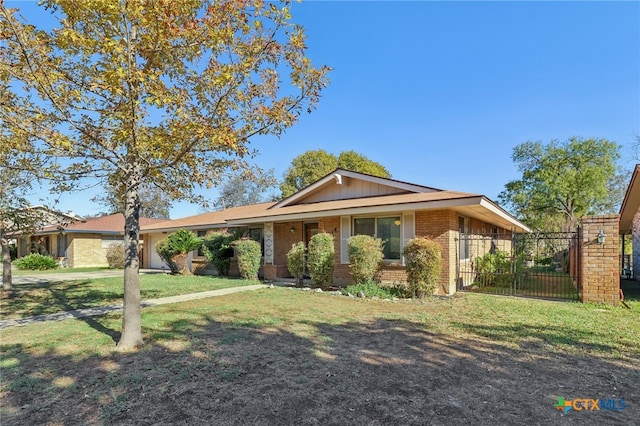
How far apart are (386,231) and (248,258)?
594cm

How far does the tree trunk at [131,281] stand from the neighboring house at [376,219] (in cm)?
722

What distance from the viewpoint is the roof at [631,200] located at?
369 inches

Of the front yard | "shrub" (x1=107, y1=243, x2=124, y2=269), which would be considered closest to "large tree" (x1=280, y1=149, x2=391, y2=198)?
"shrub" (x1=107, y1=243, x2=124, y2=269)

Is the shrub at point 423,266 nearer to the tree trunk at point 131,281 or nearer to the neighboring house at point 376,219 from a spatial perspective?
the neighboring house at point 376,219

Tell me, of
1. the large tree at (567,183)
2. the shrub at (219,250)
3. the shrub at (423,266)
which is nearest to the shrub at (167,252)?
the shrub at (219,250)

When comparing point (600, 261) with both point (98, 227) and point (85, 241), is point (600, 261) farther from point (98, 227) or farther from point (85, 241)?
point (85, 241)

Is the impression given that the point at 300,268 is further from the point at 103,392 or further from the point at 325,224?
the point at 103,392

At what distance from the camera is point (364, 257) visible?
10.5 m

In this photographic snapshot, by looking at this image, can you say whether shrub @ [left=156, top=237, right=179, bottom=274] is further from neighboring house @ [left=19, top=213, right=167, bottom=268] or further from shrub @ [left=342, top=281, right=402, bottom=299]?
shrub @ [left=342, top=281, right=402, bottom=299]

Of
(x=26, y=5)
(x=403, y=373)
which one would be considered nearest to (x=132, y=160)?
(x=26, y=5)

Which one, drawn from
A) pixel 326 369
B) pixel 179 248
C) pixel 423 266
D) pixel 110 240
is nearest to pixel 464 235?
pixel 423 266

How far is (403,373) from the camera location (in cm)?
409

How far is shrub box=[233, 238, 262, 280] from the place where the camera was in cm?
1412

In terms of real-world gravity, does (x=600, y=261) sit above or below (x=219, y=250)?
above
